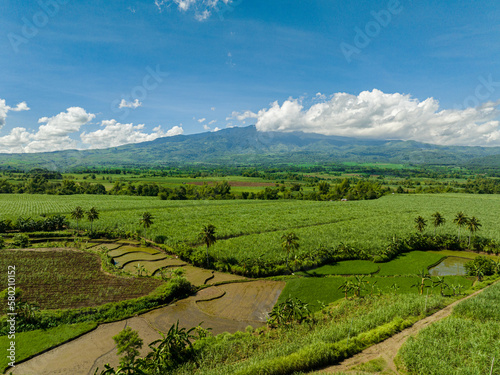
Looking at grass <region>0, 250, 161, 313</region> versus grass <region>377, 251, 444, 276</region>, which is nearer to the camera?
grass <region>0, 250, 161, 313</region>

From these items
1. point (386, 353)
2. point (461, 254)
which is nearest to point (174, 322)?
point (386, 353)

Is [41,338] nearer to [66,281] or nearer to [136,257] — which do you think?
[66,281]

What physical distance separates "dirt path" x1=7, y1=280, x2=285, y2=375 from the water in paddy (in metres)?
25.9

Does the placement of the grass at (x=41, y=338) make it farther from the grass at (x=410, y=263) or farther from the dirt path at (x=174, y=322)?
the grass at (x=410, y=263)

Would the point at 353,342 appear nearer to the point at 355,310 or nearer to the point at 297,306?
the point at 297,306

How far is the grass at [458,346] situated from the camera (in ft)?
47.4

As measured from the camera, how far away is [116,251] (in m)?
43.8

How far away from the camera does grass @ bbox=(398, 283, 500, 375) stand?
47.4ft

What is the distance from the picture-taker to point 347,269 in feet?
120

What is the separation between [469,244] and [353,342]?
1776 inches

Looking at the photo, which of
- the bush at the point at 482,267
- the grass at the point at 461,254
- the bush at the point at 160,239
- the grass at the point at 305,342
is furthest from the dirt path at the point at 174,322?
the grass at the point at 461,254

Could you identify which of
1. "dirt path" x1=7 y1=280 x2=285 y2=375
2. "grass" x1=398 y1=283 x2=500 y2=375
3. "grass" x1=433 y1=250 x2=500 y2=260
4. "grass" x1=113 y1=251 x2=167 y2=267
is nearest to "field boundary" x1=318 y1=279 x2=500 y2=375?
"grass" x1=398 y1=283 x2=500 y2=375

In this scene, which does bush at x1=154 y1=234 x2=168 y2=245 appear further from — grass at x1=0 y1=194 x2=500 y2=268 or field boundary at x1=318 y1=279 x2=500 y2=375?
field boundary at x1=318 y1=279 x2=500 y2=375

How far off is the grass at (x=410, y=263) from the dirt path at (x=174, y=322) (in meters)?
18.1
